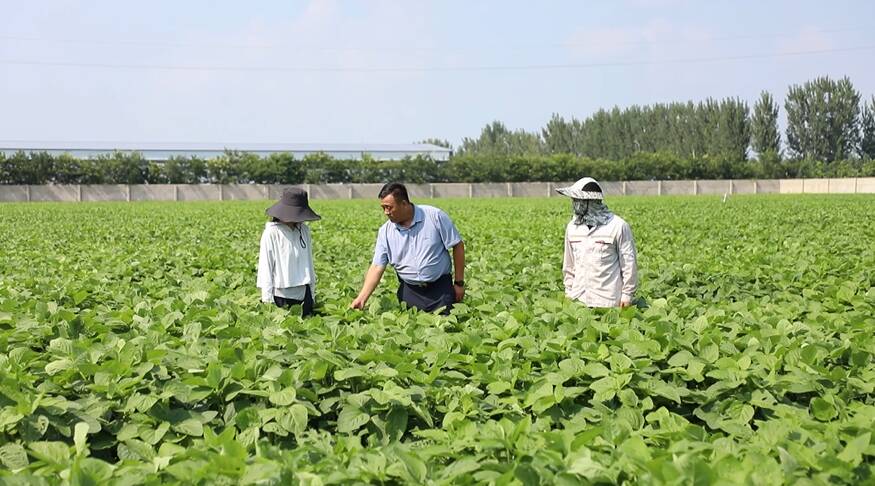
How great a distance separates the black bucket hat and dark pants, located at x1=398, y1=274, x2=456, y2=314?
0.92 m

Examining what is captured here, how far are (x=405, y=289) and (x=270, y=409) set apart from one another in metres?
3.26

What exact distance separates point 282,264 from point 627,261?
2.50 metres

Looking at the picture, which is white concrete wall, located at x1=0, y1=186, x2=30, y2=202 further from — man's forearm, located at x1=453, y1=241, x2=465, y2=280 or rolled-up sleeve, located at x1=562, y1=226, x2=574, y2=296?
rolled-up sleeve, located at x1=562, y1=226, x2=574, y2=296

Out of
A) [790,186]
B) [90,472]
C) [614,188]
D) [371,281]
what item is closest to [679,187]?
[614,188]

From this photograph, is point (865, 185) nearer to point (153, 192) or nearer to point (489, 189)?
point (489, 189)

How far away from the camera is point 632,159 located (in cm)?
6919

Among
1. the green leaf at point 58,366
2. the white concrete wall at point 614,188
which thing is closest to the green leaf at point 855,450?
the green leaf at point 58,366

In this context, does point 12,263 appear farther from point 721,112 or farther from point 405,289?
point 721,112

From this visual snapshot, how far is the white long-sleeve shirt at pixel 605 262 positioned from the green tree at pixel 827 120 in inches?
2998

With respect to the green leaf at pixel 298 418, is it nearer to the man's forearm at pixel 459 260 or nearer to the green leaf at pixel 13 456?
the green leaf at pixel 13 456

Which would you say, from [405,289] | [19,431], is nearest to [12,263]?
[405,289]

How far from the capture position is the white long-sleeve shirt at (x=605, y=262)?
6.05m

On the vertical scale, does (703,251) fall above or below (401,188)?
below

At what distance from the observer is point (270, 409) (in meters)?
3.33
